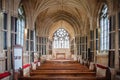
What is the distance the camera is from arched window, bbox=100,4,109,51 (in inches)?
534

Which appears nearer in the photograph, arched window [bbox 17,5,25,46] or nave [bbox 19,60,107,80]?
nave [bbox 19,60,107,80]

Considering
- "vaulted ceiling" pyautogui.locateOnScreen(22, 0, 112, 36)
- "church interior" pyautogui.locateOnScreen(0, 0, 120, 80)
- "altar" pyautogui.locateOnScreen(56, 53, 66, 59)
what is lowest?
"altar" pyautogui.locateOnScreen(56, 53, 66, 59)

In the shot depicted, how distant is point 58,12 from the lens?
24375 mm

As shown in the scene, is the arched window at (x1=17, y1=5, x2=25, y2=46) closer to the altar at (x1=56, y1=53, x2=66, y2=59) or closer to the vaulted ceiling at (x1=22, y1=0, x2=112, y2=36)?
the vaulted ceiling at (x1=22, y1=0, x2=112, y2=36)

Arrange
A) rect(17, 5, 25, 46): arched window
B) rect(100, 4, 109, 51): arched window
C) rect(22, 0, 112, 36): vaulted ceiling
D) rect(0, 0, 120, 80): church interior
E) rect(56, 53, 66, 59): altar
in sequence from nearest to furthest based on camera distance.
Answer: rect(0, 0, 120, 80): church interior, rect(100, 4, 109, 51): arched window, rect(17, 5, 25, 46): arched window, rect(22, 0, 112, 36): vaulted ceiling, rect(56, 53, 66, 59): altar

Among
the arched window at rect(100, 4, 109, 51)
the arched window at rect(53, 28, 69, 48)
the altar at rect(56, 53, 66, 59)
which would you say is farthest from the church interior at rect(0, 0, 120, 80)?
the altar at rect(56, 53, 66, 59)

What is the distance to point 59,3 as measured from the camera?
64.6 ft

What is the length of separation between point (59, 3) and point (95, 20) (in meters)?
5.64

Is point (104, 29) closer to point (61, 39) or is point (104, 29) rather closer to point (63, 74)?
point (63, 74)

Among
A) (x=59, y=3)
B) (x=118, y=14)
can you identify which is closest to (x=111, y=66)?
(x=118, y=14)

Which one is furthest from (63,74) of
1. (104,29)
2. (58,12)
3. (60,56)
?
(60,56)

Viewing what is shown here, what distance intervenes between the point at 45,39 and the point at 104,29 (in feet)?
38.8

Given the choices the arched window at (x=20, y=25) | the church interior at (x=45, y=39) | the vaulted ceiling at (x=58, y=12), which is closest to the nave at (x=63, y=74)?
the church interior at (x=45, y=39)

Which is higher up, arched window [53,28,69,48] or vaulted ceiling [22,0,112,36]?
vaulted ceiling [22,0,112,36]
